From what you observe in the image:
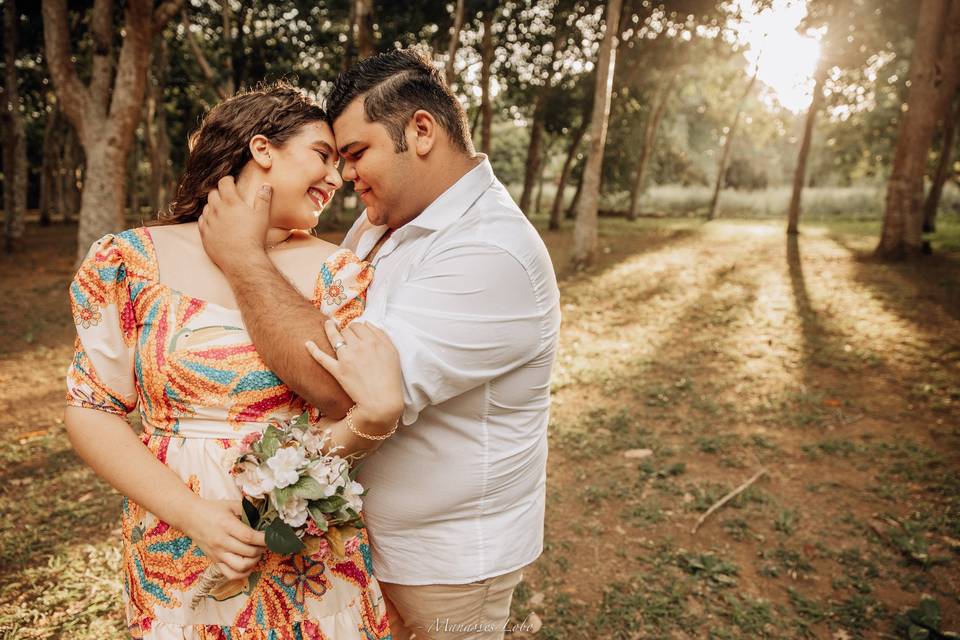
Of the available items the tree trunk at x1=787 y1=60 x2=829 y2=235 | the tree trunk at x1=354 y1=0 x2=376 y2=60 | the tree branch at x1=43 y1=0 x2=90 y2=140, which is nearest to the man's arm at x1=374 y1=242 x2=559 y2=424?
the tree trunk at x1=354 y1=0 x2=376 y2=60

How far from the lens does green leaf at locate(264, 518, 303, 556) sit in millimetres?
1468

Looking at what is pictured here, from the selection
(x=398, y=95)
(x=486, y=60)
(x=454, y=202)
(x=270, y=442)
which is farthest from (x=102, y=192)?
(x=486, y=60)

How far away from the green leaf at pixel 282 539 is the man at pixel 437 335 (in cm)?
32

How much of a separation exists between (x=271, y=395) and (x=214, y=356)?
19 cm

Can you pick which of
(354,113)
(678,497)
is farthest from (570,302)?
(354,113)

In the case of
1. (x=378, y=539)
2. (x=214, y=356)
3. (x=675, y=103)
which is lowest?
(x=378, y=539)

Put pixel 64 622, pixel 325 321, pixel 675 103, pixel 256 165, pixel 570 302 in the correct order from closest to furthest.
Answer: pixel 325 321 → pixel 256 165 → pixel 64 622 → pixel 570 302 → pixel 675 103

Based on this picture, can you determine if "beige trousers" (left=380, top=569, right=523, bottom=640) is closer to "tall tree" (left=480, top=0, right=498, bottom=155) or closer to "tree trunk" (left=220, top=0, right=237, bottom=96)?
"tall tree" (left=480, top=0, right=498, bottom=155)

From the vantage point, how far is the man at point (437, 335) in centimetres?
163

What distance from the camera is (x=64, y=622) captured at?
→ 11.0 feet

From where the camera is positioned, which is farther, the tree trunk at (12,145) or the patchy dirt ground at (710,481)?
the tree trunk at (12,145)

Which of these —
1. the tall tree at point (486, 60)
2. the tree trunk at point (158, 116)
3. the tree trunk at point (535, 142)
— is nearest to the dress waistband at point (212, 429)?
the tall tree at point (486, 60)

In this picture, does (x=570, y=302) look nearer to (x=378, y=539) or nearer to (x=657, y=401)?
(x=657, y=401)

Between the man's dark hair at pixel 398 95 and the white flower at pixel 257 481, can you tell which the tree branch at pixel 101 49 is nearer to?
the man's dark hair at pixel 398 95
